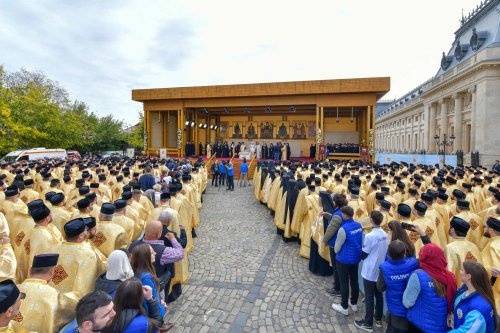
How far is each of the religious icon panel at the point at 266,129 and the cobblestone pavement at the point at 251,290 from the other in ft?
74.1

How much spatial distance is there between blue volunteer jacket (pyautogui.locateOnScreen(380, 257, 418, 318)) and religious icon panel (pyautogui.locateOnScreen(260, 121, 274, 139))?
2791 cm

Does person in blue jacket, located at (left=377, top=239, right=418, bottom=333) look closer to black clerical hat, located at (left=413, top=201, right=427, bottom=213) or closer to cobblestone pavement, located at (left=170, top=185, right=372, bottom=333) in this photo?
cobblestone pavement, located at (left=170, top=185, right=372, bottom=333)

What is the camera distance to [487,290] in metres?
2.43

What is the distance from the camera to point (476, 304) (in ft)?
7.88

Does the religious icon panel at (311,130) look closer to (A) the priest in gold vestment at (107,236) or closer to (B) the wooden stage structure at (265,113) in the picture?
(B) the wooden stage structure at (265,113)

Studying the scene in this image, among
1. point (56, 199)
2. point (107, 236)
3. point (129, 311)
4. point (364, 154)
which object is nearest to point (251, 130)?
point (364, 154)

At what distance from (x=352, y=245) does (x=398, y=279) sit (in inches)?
43.5

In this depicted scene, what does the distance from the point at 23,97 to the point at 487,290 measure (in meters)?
31.2

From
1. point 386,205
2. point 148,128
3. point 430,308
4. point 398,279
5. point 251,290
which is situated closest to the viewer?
point 430,308

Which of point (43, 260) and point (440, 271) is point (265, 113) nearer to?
point (440, 271)

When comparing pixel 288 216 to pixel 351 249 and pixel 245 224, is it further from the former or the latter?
pixel 351 249

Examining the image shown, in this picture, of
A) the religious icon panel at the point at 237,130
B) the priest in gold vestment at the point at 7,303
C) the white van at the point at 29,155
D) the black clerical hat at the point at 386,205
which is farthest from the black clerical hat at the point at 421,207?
the religious icon panel at the point at 237,130

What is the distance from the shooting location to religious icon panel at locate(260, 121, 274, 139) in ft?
102

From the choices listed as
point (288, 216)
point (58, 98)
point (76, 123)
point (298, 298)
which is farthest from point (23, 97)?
point (298, 298)
